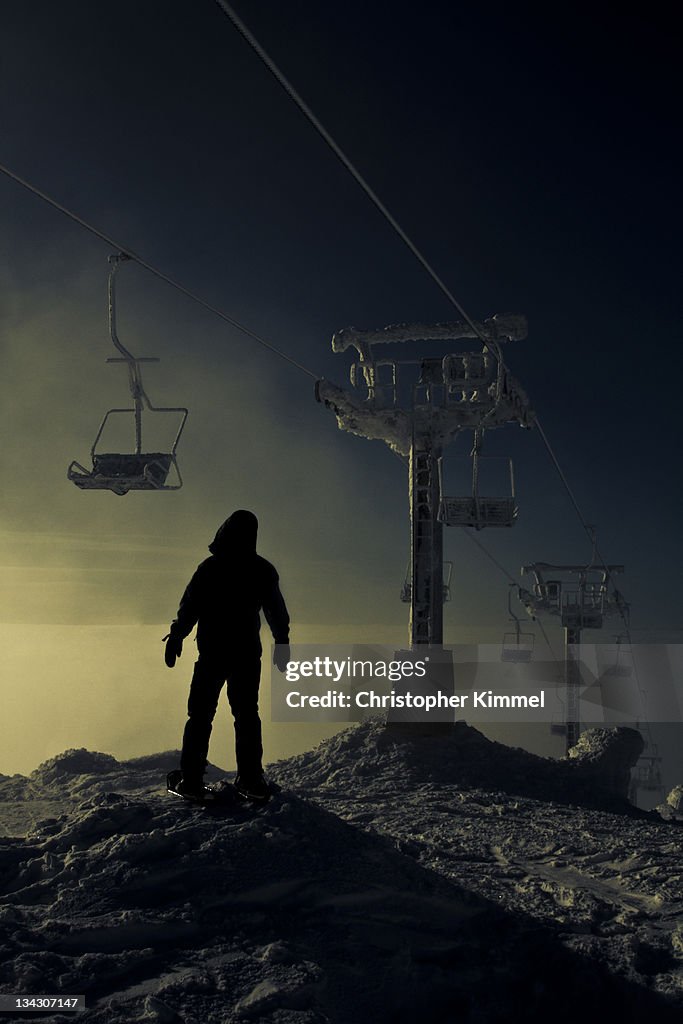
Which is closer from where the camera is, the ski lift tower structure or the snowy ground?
the snowy ground

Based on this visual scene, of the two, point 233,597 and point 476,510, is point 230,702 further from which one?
point 476,510

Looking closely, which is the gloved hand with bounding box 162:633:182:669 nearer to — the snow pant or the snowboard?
the snow pant

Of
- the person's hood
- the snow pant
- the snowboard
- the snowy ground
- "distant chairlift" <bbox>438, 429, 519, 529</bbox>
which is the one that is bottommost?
the snowy ground

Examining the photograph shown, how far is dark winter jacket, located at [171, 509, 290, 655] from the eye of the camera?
714 cm

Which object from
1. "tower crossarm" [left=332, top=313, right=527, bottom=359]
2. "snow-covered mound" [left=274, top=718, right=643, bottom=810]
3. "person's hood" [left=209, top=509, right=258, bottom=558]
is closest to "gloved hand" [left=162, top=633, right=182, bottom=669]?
"person's hood" [left=209, top=509, right=258, bottom=558]

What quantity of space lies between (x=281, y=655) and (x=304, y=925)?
87.1 inches

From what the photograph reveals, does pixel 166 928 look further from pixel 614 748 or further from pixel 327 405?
pixel 614 748

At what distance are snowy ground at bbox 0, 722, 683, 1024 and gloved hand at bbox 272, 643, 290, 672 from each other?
121 centimetres

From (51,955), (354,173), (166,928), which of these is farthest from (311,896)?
(354,173)

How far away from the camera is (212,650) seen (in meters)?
7.12

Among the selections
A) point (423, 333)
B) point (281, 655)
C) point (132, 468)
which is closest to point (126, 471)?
point (132, 468)

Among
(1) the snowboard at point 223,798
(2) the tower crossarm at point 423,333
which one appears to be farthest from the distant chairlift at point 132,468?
(2) the tower crossarm at point 423,333

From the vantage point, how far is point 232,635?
710 cm

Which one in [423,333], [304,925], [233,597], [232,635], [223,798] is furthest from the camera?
[423,333]
